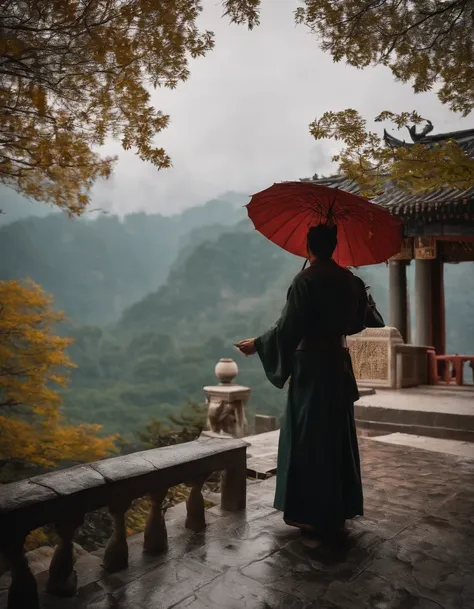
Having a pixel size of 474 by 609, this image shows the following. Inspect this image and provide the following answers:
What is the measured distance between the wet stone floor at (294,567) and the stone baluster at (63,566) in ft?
0.16

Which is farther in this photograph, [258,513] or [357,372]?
[357,372]

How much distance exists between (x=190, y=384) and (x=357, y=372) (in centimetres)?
3501

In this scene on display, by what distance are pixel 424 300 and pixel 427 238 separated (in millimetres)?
1790

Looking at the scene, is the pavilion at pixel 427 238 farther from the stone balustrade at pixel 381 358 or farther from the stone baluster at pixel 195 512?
the stone baluster at pixel 195 512

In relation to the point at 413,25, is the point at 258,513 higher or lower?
lower

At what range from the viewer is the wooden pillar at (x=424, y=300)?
12211 mm

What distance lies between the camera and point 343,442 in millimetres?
2908

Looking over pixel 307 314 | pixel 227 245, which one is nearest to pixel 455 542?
pixel 307 314

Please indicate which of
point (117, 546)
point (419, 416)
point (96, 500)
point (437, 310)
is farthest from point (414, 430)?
point (437, 310)

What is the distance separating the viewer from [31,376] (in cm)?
875

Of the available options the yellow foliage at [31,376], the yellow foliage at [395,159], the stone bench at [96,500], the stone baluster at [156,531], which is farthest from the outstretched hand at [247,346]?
the yellow foliage at [31,376]

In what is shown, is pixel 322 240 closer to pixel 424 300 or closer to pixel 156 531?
pixel 156 531

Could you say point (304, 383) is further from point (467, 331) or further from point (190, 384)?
point (467, 331)

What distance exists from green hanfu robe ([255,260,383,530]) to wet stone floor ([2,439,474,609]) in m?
0.25
